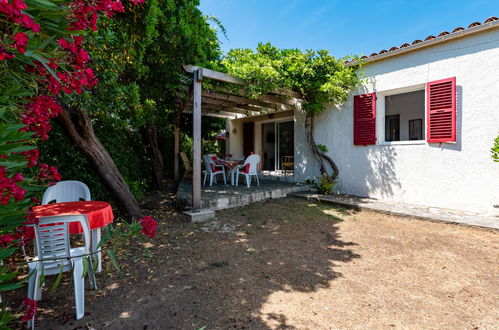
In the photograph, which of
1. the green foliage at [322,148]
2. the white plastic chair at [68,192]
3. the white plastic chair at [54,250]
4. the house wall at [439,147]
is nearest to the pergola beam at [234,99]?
the green foliage at [322,148]

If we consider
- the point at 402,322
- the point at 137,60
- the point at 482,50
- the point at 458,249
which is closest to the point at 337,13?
the point at 482,50

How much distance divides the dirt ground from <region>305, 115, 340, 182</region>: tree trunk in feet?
8.22

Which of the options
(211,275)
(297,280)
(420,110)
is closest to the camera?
(297,280)

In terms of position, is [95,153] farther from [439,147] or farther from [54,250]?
[439,147]

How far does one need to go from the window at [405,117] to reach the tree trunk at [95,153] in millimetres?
8845

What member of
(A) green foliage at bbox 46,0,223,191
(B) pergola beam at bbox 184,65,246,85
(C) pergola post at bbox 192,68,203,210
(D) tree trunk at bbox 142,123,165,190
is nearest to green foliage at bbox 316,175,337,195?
(B) pergola beam at bbox 184,65,246,85

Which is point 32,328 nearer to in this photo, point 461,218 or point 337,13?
point 461,218

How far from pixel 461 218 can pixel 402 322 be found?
3534 millimetres

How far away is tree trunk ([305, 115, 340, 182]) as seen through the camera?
7.07m

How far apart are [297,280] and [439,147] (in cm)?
461

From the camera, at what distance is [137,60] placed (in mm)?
4695

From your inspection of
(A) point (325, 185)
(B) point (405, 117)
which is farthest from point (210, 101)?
(B) point (405, 117)

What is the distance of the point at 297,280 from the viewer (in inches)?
111

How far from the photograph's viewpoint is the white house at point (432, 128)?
190 inches
